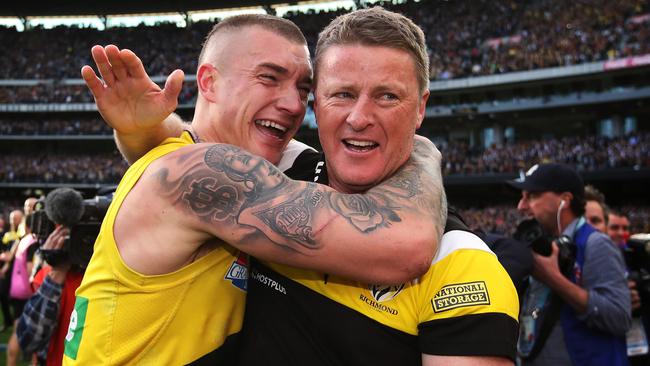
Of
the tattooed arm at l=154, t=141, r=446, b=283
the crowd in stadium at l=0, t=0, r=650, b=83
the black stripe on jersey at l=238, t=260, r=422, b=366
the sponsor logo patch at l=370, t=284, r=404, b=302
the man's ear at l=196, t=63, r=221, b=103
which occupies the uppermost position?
the man's ear at l=196, t=63, r=221, b=103

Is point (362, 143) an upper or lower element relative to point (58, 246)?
upper

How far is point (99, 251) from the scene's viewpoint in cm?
200

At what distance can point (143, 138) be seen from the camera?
2.13 m

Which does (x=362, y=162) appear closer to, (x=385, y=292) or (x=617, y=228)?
(x=385, y=292)

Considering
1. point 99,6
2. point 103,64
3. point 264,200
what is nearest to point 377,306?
point 264,200

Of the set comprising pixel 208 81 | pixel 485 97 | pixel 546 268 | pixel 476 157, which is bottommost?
pixel 476 157

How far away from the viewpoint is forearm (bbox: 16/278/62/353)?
3.94 m

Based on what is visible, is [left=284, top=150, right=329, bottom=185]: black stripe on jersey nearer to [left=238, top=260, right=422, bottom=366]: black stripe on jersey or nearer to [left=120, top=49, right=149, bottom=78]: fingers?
[left=238, top=260, right=422, bottom=366]: black stripe on jersey

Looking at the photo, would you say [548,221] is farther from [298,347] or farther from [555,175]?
[298,347]

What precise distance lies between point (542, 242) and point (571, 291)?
1.26 ft

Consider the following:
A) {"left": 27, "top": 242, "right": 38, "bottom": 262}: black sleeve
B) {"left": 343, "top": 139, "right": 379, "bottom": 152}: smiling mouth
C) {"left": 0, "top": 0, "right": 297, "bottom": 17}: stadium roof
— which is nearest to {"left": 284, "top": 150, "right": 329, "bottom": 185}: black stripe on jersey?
{"left": 343, "top": 139, "right": 379, "bottom": 152}: smiling mouth

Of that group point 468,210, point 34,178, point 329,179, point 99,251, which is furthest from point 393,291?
point 34,178

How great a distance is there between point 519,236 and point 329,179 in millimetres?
1783

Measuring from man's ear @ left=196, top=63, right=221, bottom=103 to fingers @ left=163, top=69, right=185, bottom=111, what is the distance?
51 cm
